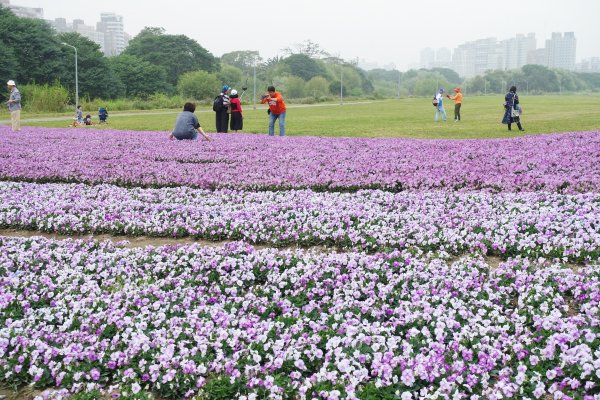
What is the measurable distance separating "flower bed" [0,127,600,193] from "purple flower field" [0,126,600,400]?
332 mm

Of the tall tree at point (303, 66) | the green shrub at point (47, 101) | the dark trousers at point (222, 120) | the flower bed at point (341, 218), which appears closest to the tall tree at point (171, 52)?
the tall tree at point (303, 66)

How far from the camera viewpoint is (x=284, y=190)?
1227cm

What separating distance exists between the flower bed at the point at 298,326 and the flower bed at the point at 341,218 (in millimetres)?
742

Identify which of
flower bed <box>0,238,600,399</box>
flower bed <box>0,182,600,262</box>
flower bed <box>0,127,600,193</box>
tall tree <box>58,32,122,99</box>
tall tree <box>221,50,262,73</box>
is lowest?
flower bed <box>0,238,600,399</box>

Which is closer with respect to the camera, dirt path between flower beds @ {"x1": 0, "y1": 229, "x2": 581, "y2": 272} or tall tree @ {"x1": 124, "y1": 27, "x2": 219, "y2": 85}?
dirt path between flower beds @ {"x1": 0, "y1": 229, "x2": 581, "y2": 272}

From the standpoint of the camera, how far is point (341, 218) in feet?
28.9

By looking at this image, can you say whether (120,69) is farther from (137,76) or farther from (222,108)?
(222,108)

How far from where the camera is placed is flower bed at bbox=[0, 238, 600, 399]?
4.27 metres

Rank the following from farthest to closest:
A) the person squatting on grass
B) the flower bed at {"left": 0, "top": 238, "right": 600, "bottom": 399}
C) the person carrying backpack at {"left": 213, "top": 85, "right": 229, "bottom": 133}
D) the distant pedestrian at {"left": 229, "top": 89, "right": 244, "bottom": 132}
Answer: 1. the distant pedestrian at {"left": 229, "top": 89, "right": 244, "bottom": 132}
2. the person carrying backpack at {"left": 213, "top": 85, "right": 229, "bottom": 133}
3. the person squatting on grass
4. the flower bed at {"left": 0, "top": 238, "right": 600, "bottom": 399}

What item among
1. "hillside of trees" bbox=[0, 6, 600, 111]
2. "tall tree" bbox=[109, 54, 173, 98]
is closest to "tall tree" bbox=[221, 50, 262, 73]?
"hillside of trees" bbox=[0, 6, 600, 111]

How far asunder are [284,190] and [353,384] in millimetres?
8340

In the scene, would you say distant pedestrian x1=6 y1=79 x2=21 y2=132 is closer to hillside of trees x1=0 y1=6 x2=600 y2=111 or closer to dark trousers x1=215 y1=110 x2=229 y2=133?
dark trousers x1=215 y1=110 x2=229 y2=133

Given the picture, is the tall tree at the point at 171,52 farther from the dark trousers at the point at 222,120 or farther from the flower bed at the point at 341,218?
the flower bed at the point at 341,218

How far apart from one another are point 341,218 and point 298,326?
391cm
